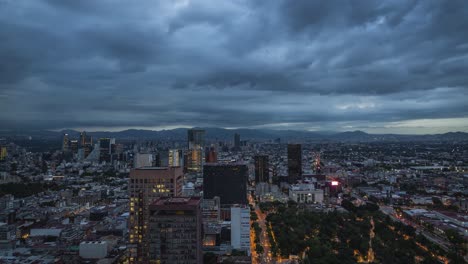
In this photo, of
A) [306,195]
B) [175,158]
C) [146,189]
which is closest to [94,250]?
[146,189]

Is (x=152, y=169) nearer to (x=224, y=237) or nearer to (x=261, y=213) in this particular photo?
(x=224, y=237)

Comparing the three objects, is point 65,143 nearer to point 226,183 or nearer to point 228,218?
point 226,183

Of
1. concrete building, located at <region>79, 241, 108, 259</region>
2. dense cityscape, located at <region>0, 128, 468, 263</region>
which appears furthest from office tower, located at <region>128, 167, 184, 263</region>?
concrete building, located at <region>79, 241, 108, 259</region>

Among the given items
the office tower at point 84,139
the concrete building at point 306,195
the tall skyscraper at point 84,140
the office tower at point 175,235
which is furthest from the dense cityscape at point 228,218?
the office tower at point 84,139

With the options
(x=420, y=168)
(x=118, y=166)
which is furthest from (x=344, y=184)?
(x=118, y=166)

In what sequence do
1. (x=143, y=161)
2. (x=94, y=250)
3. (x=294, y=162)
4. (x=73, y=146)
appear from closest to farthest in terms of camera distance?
(x=94, y=250)
(x=294, y=162)
(x=143, y=161)
(x=73, y=146)

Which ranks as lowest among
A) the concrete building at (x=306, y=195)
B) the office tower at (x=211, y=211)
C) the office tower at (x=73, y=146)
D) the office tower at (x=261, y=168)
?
the concrete building at (x=306, y=195)

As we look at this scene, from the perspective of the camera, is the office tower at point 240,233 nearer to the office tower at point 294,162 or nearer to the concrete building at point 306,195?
the concrete building at point 306,195
